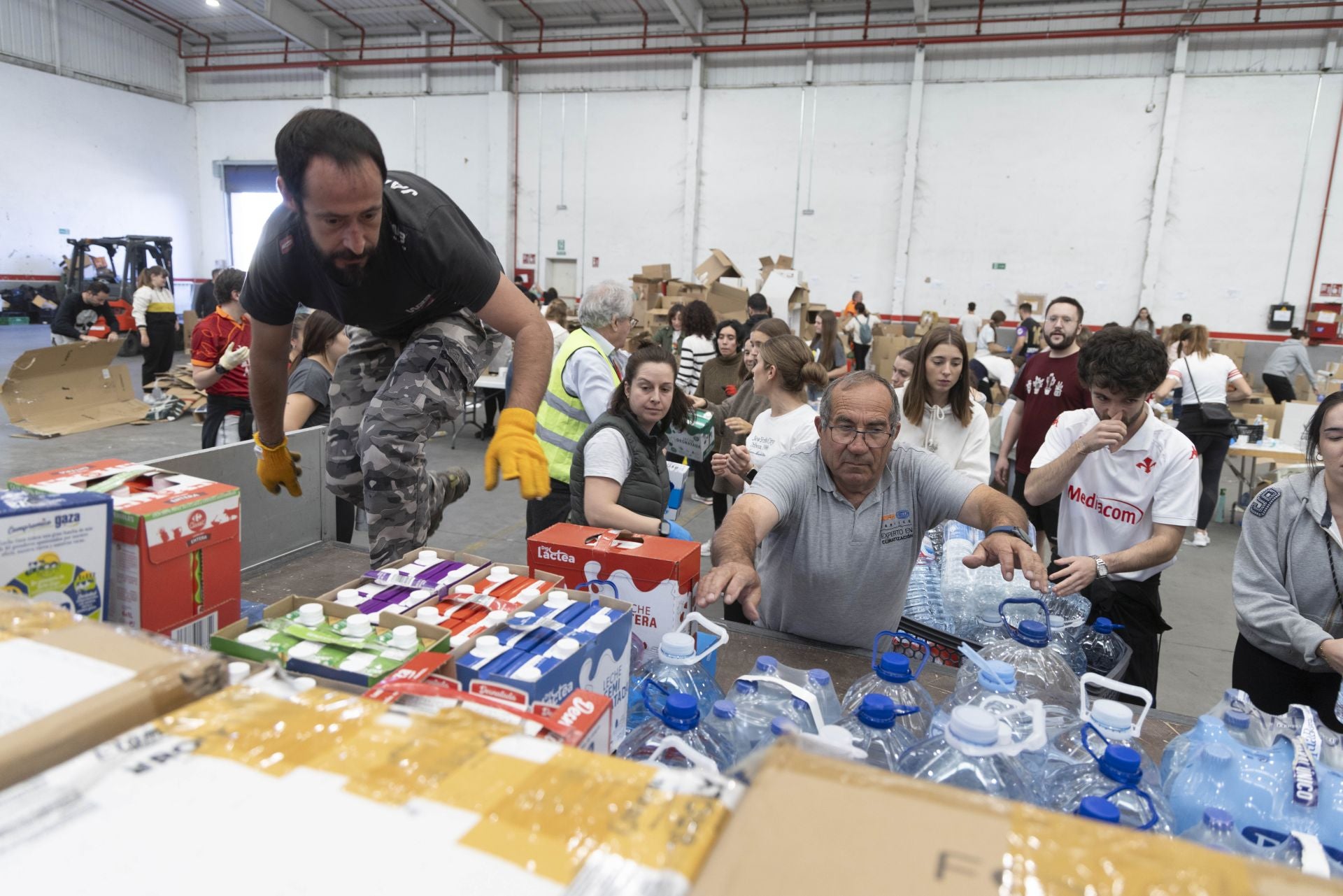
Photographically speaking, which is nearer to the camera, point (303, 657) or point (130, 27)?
point (303, 657)

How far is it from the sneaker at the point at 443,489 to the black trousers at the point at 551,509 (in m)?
0.45

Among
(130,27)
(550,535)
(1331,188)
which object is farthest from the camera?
(130,27)

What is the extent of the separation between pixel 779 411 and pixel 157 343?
8770 mm

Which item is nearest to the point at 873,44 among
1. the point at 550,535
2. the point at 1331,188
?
the point at 1331,188

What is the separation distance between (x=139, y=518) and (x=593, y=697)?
2.82 ft

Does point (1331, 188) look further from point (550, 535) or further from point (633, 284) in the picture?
point (550, 535)

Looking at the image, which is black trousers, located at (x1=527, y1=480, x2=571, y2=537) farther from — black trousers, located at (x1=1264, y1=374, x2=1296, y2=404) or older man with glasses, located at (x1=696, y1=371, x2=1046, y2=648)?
black trousers, located at (x1=1264, y1=374, x2=1296, y2=404)

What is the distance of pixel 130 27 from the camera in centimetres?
1548

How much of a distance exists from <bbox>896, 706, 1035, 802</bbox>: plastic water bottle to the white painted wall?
1832cm

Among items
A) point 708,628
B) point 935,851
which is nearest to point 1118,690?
point 708,628

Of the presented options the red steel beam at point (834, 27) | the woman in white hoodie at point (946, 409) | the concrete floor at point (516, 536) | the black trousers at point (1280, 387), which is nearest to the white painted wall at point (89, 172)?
the red steel beam at point (834, 27)

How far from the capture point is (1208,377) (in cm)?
560

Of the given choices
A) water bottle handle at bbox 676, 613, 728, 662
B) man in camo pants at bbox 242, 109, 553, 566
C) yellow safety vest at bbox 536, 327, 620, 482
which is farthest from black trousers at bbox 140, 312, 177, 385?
water bottle handle at bbox 676, 613, 728, 662

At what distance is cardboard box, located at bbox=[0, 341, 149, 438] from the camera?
721 centimetres
